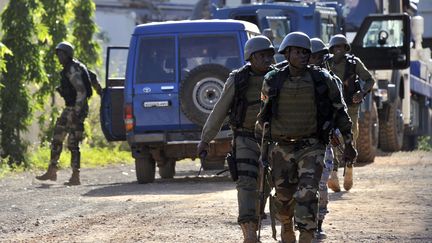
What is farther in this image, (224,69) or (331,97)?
(224,69)

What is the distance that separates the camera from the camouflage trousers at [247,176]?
9242 millimetres

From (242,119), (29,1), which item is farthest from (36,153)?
(242,119)

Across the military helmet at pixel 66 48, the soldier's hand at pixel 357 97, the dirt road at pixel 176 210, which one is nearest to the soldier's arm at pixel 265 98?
the dirt road at pixel 176 210

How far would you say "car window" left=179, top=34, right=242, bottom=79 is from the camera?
16578mm

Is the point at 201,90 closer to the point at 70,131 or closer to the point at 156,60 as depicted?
the point at 156,60

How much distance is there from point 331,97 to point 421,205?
4.83 metres

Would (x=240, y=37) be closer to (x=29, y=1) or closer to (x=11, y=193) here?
(x=11, y=193)

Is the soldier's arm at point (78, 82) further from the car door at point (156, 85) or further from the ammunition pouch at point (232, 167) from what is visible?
the ammunition pouch at point (232, 167)

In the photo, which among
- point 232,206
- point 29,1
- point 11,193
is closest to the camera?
point 232,206

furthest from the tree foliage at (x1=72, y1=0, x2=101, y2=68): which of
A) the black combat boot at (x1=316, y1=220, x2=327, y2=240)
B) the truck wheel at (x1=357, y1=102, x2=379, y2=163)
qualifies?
the black combat boot at (x1=316, y1=220, x2=327, y2=240)

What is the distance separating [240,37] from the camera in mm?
16469

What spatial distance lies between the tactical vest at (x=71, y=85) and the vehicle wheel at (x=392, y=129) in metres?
8.62

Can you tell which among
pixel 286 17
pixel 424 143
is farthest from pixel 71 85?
pixel 424 143

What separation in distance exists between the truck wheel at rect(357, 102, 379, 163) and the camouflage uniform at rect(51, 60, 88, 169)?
533cm
